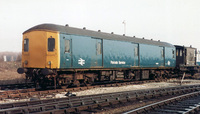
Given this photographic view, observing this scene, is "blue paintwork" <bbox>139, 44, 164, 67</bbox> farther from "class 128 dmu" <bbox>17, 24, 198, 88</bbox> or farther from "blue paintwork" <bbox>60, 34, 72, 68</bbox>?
"blue paintwork" <bbox>60, 34, 72, 68</bbox>

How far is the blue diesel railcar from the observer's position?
12.3 metres

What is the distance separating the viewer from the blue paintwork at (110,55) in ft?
43.1

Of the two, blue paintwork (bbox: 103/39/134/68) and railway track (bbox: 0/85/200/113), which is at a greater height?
blue paintwork (bbox: 103/39/134/68)

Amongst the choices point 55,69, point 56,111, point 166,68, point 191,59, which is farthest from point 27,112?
point 191,59

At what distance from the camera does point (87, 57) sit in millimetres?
14148

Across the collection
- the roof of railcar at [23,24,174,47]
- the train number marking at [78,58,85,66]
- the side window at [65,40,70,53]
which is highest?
the roof of railcar at [23,24,174,47]

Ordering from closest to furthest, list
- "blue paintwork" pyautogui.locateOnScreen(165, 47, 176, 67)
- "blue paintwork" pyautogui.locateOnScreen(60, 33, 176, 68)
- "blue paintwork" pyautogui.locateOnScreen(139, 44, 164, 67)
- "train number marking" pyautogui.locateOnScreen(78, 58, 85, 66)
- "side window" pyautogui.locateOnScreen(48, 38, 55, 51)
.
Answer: "side window" pyautogui.locateOnScreen(48, 38, 55, 51) < "blue paintwork" pyautogui.locateOnScreen(60, 33, 176, 68) < "train number marking" pyautogui.locateOnScreen(78, 58, 85, 66) < "blue paintwork" pyautogui.locateOnScreen(139, 44, 164, 67) < "blue paintwork" pyautogui.locateOnScreen(165, 47, 176, 67)

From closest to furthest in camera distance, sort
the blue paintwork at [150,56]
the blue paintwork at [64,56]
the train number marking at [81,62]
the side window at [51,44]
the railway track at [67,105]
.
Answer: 1. the railway track at [67,105]
2. the side window at [51,44]
3. the blue paintwork at [64,56]
4. the train number marking at [81,62]
5. the blue paintwork at [150,56]

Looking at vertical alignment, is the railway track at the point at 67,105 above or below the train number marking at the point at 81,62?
below

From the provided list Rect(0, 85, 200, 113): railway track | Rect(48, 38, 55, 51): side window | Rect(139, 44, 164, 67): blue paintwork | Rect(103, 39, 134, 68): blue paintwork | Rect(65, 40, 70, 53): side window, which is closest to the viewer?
Rect(0, 85, 200, 113): railway track

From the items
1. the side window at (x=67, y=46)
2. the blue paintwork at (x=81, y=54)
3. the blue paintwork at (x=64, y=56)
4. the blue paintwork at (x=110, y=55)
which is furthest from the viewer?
the blue paintwork at (x=110, y=55)

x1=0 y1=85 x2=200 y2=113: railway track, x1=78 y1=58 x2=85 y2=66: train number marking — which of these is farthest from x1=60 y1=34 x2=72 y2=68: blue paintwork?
x1=0 y1=85 x2=200 y2=113: railway track

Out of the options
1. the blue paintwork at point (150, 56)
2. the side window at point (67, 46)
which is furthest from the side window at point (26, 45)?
the blue paintwork at point (150, 56)

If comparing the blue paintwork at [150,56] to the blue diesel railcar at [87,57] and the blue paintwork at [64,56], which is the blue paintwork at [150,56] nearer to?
the blue diesel railcar at [87,57]
